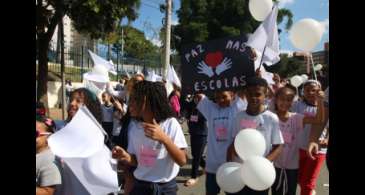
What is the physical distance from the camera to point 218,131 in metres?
4.75

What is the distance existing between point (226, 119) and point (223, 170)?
40.5 inches

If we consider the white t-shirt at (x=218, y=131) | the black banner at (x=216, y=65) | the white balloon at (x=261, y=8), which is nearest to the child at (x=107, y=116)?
the white t-shirt at (x=218, y=131)

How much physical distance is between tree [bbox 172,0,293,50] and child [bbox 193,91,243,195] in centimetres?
3234

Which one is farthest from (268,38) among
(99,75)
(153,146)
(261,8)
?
(99,75)

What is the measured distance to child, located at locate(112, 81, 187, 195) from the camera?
3.15 meters

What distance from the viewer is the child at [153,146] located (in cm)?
315

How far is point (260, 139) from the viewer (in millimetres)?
3643

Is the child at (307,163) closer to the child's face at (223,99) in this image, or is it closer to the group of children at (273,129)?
the group of children at (273,129)

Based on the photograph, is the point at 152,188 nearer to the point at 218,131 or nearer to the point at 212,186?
the point at 212,186

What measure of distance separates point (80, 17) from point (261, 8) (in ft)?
27.2

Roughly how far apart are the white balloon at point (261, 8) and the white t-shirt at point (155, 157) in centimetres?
253

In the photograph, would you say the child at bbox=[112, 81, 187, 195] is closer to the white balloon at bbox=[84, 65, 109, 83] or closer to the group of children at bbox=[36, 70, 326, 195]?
the group of children at bbox=[36, 70, 326, 195]
